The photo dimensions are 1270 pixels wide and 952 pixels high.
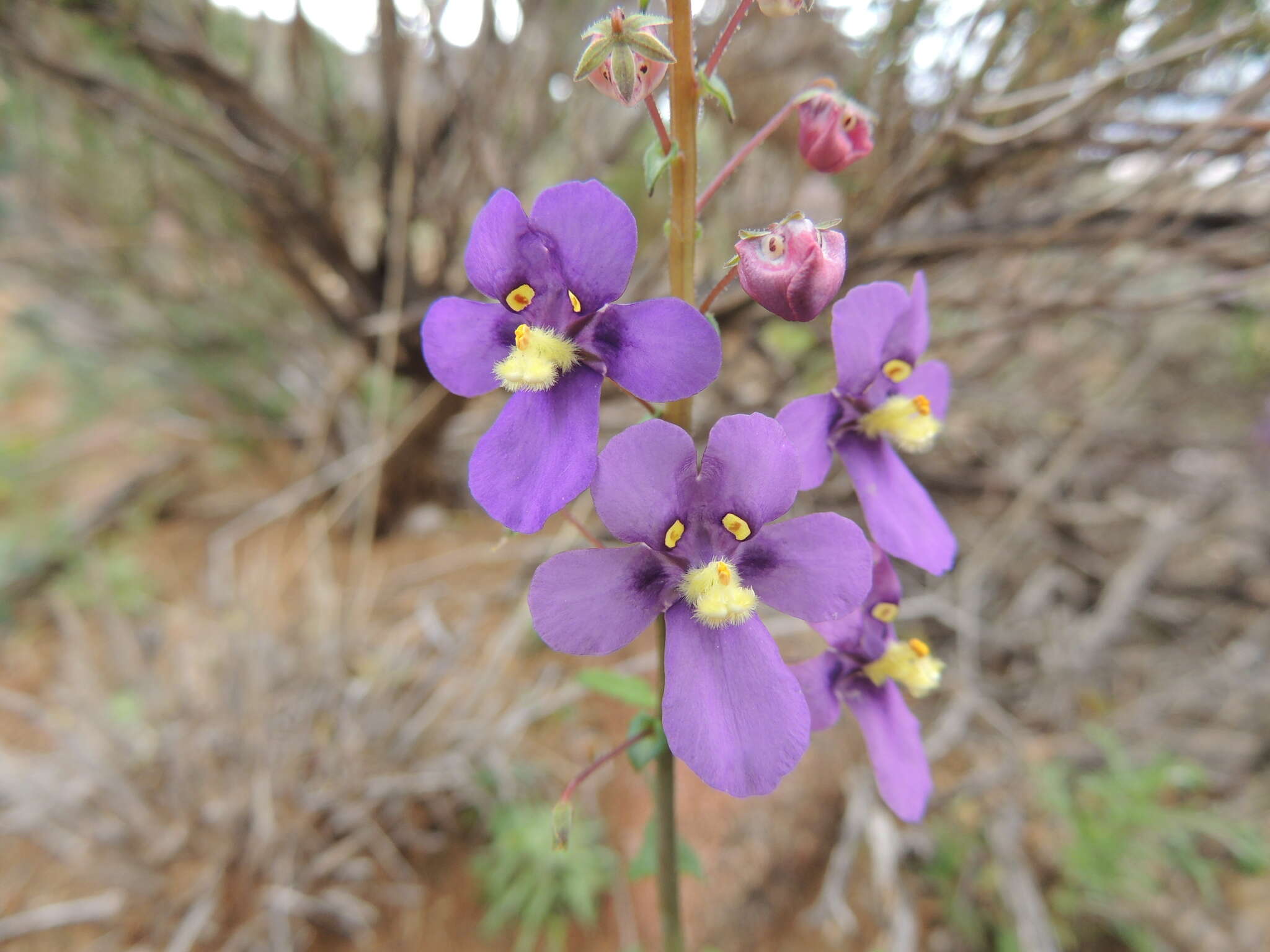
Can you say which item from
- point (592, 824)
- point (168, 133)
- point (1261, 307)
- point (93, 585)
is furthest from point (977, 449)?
point (93, 585)

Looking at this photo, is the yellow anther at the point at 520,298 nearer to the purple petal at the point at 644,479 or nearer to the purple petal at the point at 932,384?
the purple petal at the point at 644,479

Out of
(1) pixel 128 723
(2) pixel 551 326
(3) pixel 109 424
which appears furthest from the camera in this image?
(3) pixel 109 424

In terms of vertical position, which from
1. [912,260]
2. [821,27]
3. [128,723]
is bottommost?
[128,723]

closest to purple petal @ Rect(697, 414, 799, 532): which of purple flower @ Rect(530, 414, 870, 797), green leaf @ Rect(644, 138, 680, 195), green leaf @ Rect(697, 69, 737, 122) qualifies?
purple flower @ Rect(530, 414, 870, 797)

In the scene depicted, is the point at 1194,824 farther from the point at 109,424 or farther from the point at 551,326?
the point at 109,424

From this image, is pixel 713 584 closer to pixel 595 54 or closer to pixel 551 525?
pixel 595 54

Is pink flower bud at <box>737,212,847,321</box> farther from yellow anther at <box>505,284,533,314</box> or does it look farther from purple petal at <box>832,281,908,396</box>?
yellow anther at <box>505,284,533,314</box>

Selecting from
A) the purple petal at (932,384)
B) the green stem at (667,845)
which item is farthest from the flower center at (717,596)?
the purple petal at (932,384)
